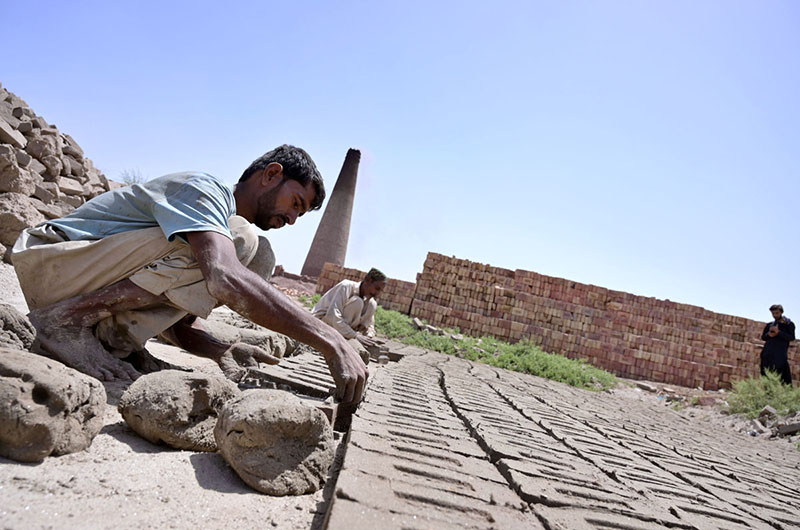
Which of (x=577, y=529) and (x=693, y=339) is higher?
(x=693, y=339)

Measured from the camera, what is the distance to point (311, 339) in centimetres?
172

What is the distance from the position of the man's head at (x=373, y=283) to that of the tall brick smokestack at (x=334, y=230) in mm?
13480

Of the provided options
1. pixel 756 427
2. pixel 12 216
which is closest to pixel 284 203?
pixel 12 216

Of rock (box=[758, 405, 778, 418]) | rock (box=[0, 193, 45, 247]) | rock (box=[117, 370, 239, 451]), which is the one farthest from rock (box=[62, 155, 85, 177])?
rock (box=[758, 405, 778, 418])

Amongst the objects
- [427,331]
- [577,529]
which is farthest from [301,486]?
[427,331]

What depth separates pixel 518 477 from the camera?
58.3 inches

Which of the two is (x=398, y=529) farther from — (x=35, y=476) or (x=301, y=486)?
(x=35, y=476)

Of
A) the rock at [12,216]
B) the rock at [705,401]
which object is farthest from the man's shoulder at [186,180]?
the rock at [705,401]

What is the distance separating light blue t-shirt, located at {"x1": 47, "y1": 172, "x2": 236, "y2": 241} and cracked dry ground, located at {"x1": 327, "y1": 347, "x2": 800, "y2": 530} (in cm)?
96

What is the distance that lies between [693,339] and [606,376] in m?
4.43

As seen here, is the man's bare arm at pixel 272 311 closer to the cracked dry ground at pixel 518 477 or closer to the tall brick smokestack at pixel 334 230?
the cracked dry ground at pixel 518 477

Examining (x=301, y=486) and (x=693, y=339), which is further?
(x=693, y=339)

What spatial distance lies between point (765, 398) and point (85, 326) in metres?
9.26

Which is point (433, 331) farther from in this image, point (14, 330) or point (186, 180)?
point (14, 330)
